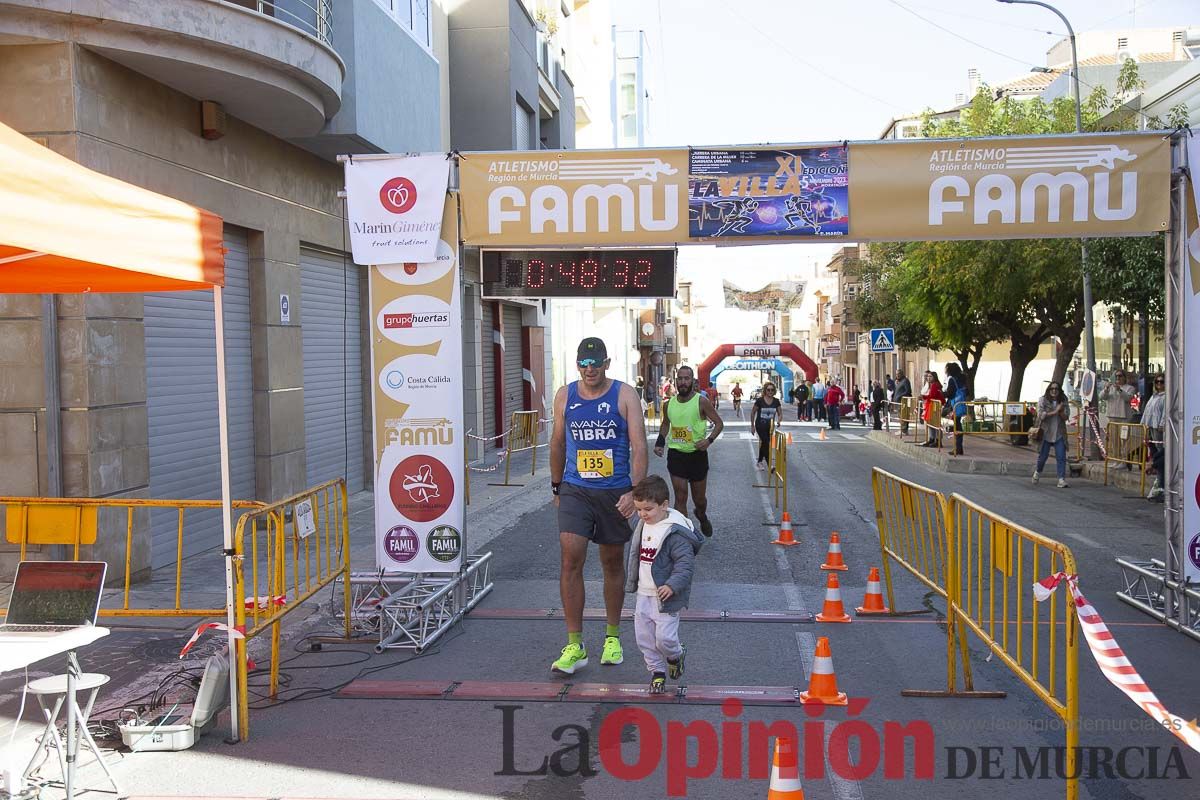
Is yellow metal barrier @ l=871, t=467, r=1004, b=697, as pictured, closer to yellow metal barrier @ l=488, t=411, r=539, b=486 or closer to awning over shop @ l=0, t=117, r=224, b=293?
awning over shop @ l=0, t=117, r=224, b=293

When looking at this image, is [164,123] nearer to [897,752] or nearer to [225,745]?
[225,745]

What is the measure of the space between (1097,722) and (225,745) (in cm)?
462

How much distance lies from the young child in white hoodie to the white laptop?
9.44 ft

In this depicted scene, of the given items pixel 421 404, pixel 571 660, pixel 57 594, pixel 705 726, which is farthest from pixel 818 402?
pixel 57 594

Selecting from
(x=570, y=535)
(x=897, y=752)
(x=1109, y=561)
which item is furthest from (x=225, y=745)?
(x=1109, y=561)

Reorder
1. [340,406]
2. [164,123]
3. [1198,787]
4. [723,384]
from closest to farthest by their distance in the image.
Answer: [1198,787] < [164,123] < [340,406] < [723,384]

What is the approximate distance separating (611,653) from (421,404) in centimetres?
244

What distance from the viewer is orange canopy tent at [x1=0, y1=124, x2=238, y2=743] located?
4184 mm

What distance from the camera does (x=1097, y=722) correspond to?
18.5 ft

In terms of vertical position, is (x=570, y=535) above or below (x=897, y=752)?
above

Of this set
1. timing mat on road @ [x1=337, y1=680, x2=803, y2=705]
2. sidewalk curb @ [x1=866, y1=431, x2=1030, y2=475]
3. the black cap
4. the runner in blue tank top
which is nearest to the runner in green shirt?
the runner in blue tank top

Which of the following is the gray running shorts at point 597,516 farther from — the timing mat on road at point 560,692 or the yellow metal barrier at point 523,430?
the yellow metal barrier at point 523,430

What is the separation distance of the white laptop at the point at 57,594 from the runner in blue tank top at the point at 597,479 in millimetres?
2712

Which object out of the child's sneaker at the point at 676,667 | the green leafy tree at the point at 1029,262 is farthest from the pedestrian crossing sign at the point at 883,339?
the child's sneaker at the point at 676,667
